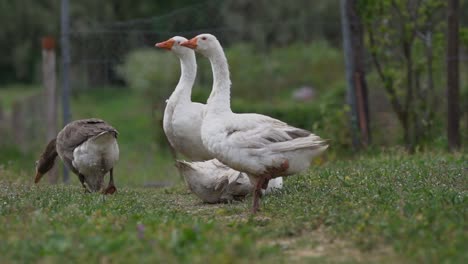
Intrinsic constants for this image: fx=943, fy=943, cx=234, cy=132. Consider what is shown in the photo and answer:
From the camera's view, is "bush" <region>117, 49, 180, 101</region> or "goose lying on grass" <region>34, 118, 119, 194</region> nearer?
"goose lying on grass" <region>34, 118, 119, 194</region>

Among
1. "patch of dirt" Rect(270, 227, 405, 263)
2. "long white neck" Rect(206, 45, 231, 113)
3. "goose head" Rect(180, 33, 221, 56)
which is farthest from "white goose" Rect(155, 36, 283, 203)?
"patch of dirt" Rect(270, 227, 405, 263)

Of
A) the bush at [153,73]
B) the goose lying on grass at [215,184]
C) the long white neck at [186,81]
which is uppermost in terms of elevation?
the long white neck at [186,81]

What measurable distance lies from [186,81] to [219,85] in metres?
2.58

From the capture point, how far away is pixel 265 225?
836cm

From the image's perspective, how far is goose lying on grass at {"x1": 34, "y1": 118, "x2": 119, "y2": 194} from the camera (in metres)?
11.5

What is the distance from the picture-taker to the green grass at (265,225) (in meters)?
6.84

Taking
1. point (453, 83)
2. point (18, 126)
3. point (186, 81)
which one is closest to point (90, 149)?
point (186, 81)

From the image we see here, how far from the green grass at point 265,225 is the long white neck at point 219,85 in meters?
1.07

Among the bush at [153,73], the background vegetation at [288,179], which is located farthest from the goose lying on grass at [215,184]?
the bush at [153,73]

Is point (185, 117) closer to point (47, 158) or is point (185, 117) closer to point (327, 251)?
point (47, 158)

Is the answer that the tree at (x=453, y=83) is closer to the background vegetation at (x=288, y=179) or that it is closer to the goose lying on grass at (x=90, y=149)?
the background vegetation at (x=288, y=179)

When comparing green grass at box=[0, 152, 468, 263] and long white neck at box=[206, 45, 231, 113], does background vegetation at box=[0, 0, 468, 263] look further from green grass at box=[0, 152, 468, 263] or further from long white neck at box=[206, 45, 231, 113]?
long white neck at box=[206, 45, 231, 113]

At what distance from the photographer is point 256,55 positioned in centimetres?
3186

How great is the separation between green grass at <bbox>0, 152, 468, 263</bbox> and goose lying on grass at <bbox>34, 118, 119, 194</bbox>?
61 cm
